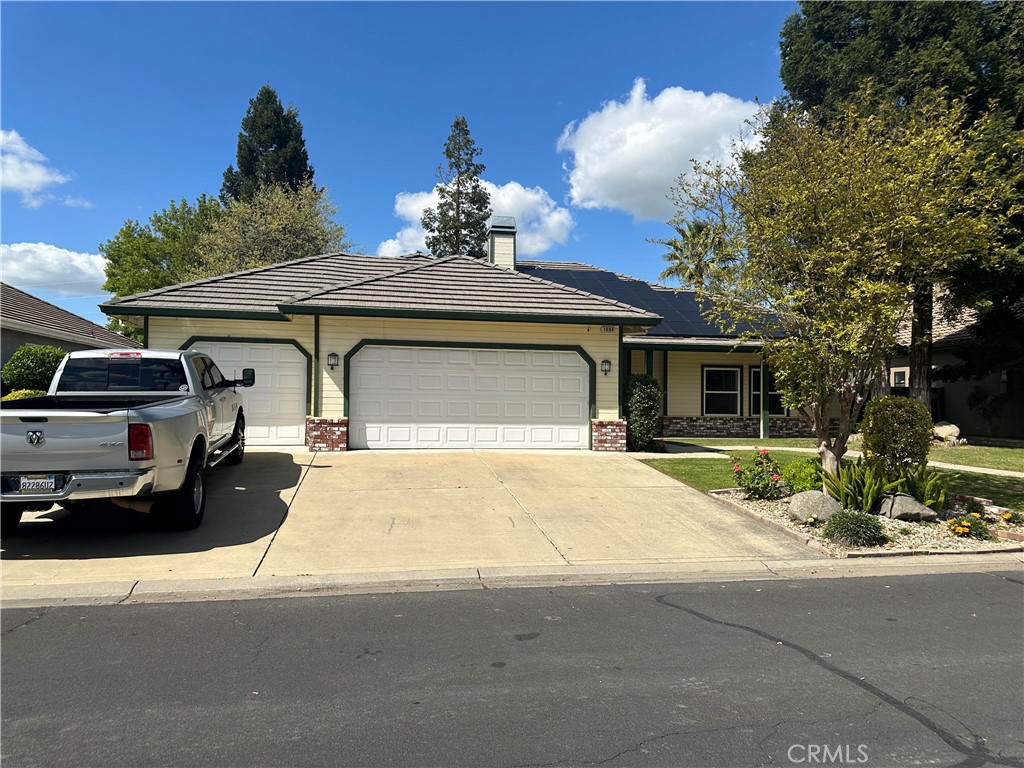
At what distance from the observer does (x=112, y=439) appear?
6.18 meters

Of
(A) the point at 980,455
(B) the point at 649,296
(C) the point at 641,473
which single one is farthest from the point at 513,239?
(A) the point at 980,455

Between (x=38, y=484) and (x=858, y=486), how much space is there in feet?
31.7

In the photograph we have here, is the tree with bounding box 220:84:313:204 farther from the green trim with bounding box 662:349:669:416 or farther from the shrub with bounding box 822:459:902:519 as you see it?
the shrub with bounding box 822:459:902:519

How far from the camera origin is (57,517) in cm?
789

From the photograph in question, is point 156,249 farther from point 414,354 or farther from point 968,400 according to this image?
point 968,400

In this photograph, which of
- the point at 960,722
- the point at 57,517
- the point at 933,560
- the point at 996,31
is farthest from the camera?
the point at 996,31

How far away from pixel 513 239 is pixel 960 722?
788 inches

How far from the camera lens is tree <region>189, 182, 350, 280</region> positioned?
33.5 m

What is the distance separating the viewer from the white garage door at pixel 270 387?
14281mm

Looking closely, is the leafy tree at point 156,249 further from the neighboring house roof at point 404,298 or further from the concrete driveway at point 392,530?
the concrete driveway at point 392,530

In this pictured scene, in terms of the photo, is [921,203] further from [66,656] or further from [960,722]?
[66,656]

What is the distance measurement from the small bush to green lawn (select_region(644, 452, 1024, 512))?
1588 millimetres

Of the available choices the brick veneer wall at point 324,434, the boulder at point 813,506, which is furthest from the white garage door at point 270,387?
the boulder at point 813,506

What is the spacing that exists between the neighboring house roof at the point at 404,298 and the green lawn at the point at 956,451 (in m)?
5.93
